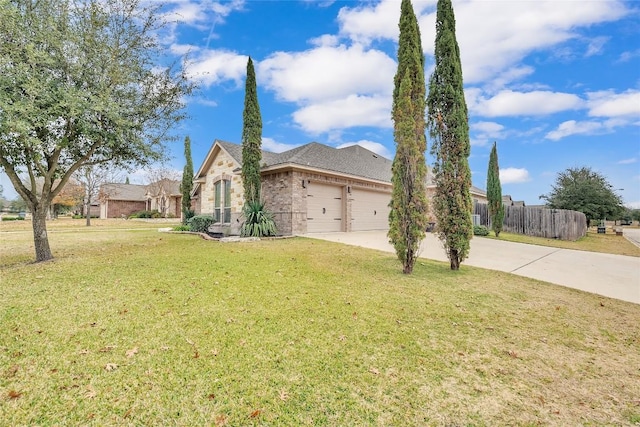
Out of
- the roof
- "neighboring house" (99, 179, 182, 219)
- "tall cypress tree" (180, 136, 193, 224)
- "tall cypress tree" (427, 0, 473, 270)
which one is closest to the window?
"tall cypress tree" (180, 136, 193, 224)

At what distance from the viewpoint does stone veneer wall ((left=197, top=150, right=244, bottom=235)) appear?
14.6 meters

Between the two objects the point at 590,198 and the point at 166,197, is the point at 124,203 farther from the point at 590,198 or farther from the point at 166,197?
the point at 590,198

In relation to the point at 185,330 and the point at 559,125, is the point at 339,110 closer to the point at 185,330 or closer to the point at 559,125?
the point at 559,125

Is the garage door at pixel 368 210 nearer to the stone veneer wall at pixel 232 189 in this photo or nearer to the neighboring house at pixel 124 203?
the stone veneer wall at pixel 232 189

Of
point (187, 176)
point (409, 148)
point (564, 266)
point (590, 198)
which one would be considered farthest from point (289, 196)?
point (590, 198)

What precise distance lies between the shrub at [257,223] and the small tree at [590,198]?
28.5 meters

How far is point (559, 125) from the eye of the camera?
53.7ft

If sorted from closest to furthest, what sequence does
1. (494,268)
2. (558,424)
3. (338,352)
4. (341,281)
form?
1. (558,424)
2. (338,352)
3. (341,281)
4. (494,268)

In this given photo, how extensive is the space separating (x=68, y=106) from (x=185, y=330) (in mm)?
5838

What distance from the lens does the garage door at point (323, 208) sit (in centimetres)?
1324

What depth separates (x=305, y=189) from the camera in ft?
41.9

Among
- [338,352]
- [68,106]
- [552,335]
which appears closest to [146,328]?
[338,352]

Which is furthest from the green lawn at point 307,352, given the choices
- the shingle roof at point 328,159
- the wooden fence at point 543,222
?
the wooden fence at point 543,222

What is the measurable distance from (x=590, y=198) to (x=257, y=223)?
1192 inches
